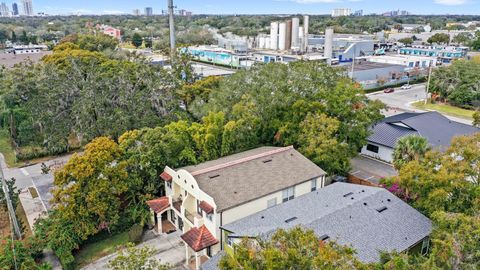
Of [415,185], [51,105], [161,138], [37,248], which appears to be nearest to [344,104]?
[415,185]

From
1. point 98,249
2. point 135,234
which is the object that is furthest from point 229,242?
point 98,249

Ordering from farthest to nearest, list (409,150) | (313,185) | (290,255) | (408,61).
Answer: (408,61) → (409,150) → (313,185) → (290,255)

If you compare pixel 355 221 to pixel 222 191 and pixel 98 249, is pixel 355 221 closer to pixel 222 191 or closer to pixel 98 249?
pixel 222 191

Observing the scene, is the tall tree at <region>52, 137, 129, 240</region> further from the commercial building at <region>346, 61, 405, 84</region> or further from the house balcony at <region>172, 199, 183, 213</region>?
the commercial building at <region>346, 61, 405, 84</region>

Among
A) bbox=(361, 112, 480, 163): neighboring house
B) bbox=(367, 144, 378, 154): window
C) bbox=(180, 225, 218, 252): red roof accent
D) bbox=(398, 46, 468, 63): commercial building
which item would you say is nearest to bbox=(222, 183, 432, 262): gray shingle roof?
bbox=(180, 225, 218, 252): red roof accent

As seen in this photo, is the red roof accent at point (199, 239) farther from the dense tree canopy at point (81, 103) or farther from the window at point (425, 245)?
the dense tree canopy at point (81, 103)

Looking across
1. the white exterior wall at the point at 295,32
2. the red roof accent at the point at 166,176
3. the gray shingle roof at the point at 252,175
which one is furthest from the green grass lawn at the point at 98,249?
the white exterior wall at the point at 295,32
